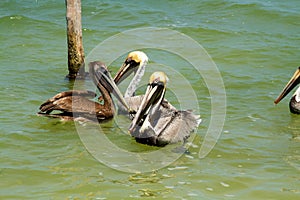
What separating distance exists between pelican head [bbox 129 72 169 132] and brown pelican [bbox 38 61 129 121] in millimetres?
1067

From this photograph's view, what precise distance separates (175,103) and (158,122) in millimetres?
2090

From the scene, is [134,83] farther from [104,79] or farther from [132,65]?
[104,79]

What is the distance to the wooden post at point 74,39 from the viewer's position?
9727 mm

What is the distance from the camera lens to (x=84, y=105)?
27.1ft

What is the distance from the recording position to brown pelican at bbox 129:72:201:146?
7.28 meters

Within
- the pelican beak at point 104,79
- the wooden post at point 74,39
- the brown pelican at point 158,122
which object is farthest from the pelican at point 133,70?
the brown pelican at point 158,122

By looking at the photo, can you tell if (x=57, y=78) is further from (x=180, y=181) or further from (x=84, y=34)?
(x=180, y=181)

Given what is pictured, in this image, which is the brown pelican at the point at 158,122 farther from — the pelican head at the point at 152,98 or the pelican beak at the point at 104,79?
the pelican beak at the point at 104,79

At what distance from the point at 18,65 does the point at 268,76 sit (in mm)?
4481

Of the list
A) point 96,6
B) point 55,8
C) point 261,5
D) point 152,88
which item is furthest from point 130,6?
point 152,88

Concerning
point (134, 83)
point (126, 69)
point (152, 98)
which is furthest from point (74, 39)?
point (152, 98)

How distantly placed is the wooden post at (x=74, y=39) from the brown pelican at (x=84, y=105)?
4.54 feet

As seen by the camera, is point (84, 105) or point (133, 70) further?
point (133, 70)

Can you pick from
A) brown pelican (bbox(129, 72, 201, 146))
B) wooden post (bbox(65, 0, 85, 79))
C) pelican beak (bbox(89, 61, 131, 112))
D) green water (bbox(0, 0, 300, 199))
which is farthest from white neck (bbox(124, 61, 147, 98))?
brown pelican (bbox(129, 72, 201, 146))
